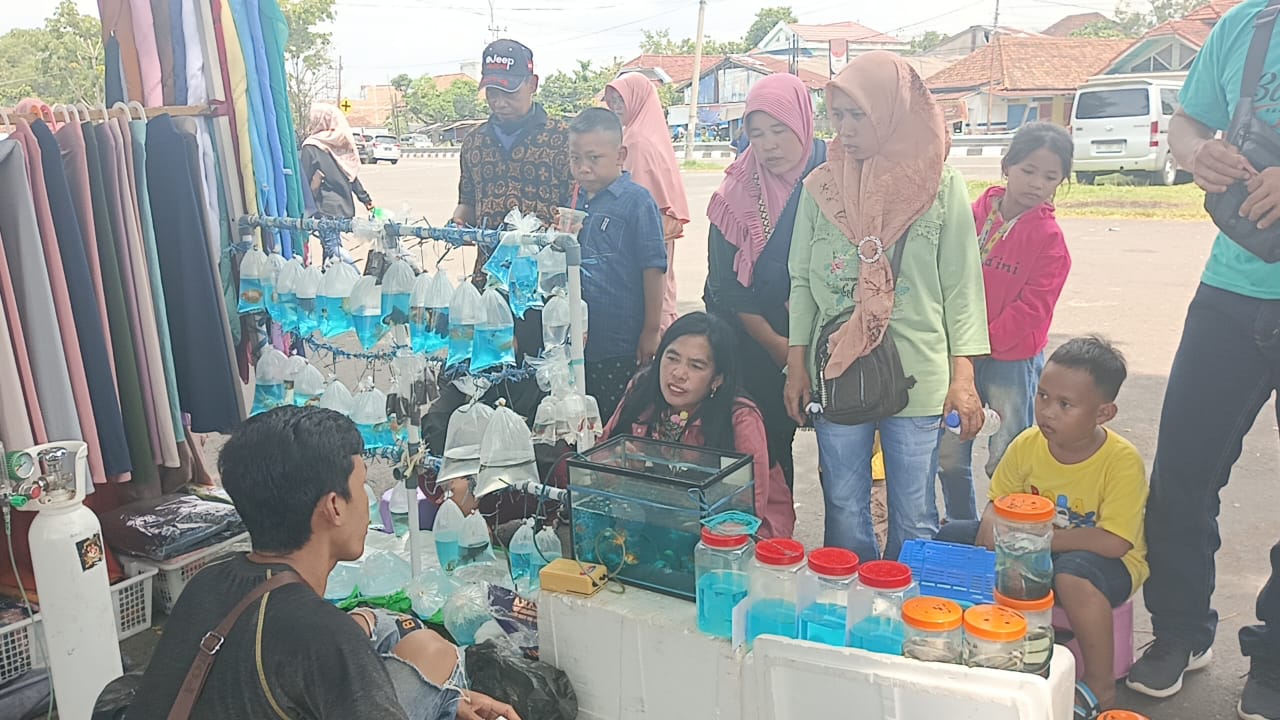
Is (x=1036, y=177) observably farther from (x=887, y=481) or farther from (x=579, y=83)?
(x=579, y=83)

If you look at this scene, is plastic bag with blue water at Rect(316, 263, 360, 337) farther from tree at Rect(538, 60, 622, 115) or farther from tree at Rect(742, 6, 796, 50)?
tree at Rect(742, 6, 796, 50)

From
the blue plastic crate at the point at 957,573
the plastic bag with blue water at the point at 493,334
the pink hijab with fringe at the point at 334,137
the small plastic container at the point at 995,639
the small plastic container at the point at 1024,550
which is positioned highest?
the pink hijab with fringe at the point at 334,137

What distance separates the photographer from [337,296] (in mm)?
2934

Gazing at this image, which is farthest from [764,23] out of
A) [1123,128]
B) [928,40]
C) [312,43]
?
[1123,128]

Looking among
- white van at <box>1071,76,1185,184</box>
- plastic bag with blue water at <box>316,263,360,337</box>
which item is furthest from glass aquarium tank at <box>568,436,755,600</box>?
white van at <box>1071,76,1185,184</box>

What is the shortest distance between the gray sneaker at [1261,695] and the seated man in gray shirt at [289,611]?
2.02 meters

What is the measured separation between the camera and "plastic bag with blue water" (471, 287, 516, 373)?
8.71 ft

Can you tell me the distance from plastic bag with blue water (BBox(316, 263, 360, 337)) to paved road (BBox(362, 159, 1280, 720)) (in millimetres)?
1788

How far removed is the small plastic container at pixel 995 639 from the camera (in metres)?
1.69

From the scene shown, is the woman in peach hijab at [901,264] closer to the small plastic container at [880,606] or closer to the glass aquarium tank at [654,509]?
the glass aquarium tank at [654,509]

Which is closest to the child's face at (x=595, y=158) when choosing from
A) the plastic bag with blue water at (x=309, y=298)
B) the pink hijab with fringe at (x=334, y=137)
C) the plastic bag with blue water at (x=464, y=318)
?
the plastic bag with blue water at (x=464, y=318)

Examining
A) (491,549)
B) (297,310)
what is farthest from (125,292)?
(491,549)

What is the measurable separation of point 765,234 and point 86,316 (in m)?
2.17

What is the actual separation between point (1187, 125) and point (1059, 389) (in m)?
0.79
